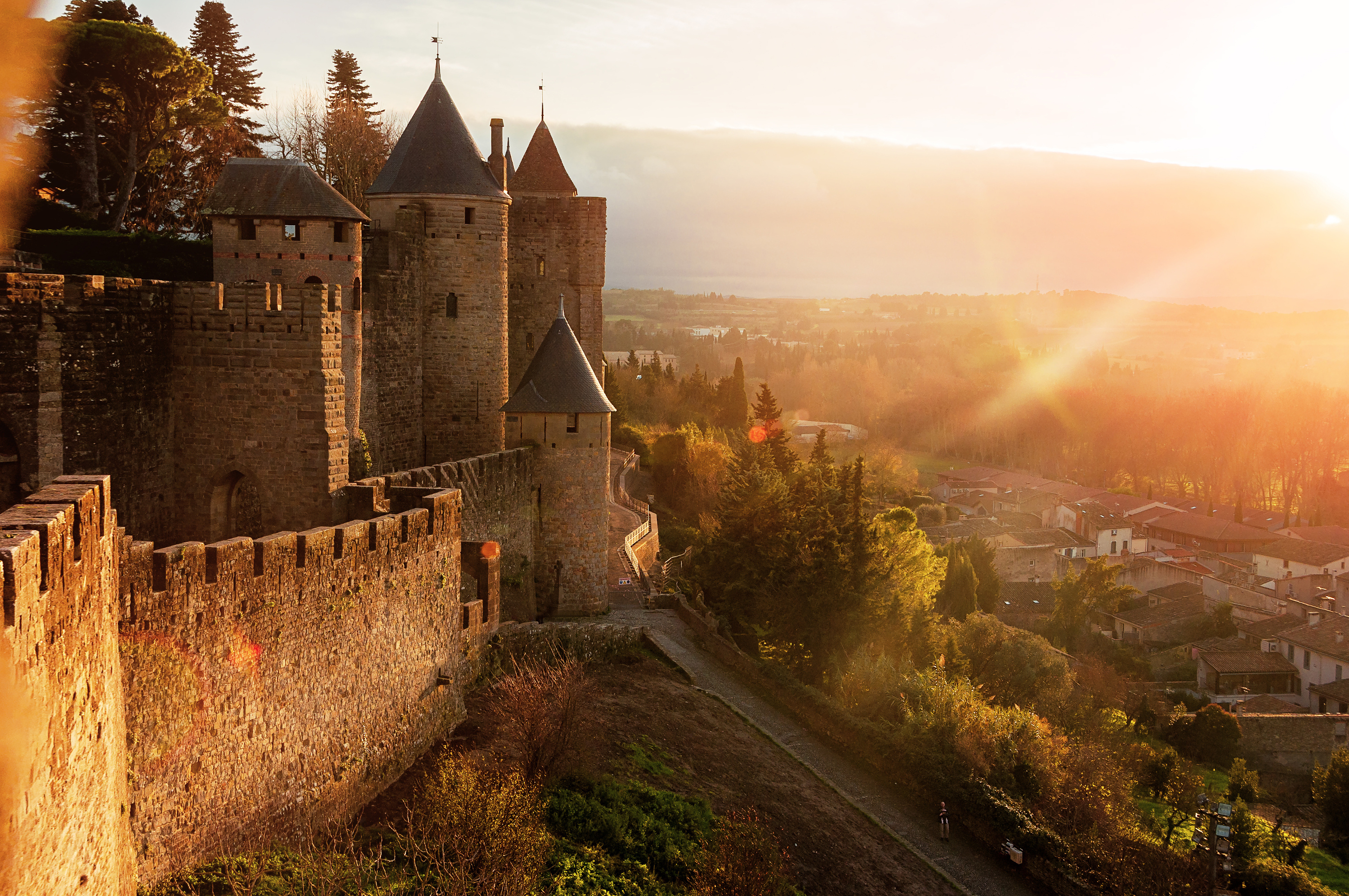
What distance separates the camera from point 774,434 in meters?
51.2

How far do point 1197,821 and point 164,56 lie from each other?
32376 millimetres

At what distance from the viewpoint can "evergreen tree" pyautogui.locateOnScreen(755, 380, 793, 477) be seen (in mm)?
44000

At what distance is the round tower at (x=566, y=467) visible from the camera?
24.5m

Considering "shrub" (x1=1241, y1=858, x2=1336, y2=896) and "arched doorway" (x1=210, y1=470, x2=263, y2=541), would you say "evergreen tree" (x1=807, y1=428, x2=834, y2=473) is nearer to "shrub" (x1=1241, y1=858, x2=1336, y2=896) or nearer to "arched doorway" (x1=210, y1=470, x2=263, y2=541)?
"shrub" (x1=1241, y1=858, x2=1336, y2=896)

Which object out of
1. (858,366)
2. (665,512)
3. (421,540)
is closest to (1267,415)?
(858,366)

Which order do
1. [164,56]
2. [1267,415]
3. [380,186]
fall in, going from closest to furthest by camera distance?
[380,186] < [164,56] < [1267,415]

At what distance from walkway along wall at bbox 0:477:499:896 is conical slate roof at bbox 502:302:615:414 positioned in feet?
28.8

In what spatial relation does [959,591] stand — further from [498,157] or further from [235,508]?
[235,508]

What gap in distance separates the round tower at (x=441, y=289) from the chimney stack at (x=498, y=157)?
1.27 metres

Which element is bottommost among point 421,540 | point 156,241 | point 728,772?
point 728,772

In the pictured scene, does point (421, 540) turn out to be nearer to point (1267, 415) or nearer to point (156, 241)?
point (156, 241)

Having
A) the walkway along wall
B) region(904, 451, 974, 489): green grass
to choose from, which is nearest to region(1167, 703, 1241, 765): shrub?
the walkway along wall

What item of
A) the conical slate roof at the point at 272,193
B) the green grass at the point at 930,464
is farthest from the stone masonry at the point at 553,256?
the green grass at the point at 930,464

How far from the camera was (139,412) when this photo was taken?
1341cm
